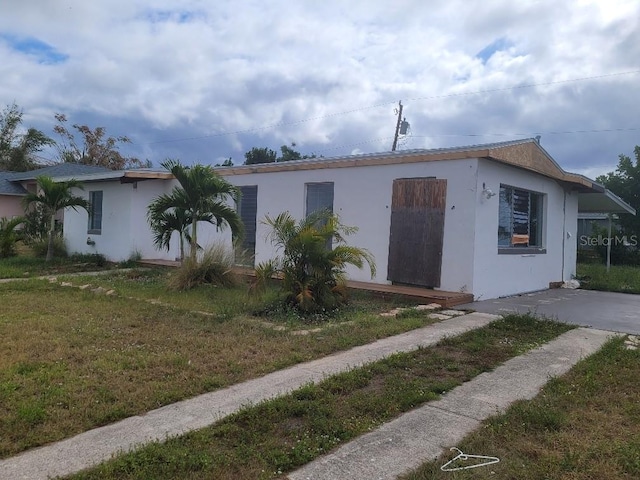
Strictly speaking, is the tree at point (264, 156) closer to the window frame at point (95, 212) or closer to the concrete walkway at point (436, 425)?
the window frame at point (95, 212)

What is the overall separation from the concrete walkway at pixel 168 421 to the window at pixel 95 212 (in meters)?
12.2

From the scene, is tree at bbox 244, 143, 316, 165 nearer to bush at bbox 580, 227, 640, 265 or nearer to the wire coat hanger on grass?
bush at bbox 580, 227, 640, 265

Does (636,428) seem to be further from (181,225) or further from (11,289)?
(11,289)

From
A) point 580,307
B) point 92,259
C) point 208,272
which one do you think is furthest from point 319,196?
point 92,259

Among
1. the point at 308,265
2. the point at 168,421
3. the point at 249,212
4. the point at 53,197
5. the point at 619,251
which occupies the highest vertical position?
the point at 53,197

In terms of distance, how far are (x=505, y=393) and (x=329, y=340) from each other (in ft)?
7.04

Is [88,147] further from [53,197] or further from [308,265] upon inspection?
[308,265]

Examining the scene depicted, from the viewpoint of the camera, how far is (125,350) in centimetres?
500

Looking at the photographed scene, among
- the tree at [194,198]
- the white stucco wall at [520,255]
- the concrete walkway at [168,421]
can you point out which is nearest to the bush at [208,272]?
the tree at [194,198]

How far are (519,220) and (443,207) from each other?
98.1 inches

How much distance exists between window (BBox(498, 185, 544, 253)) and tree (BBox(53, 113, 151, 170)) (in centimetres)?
2980

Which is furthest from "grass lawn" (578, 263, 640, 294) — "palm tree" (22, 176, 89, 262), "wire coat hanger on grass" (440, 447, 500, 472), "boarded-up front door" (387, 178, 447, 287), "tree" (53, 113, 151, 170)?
"tree" (53, 113, 151, 170)

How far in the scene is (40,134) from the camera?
31.9 meters

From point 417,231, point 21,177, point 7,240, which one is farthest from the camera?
point 21,177
